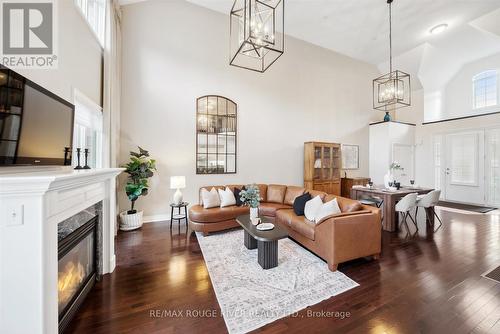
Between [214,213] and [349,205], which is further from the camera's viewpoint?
[214,213]

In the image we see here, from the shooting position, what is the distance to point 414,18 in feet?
16.4

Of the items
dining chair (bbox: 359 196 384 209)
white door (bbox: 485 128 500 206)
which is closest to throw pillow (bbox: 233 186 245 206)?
dining chair (bbox: 359 196 384 209)

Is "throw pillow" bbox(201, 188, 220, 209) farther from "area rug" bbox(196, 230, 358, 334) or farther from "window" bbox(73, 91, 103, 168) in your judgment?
"window" bbox(73, 91, 103, 168)

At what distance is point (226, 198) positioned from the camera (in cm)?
406

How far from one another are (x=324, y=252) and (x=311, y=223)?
491mm

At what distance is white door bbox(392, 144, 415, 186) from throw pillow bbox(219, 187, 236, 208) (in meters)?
5.99

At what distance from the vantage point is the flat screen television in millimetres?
1254

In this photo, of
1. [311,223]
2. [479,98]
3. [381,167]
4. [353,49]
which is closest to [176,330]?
[311,223]

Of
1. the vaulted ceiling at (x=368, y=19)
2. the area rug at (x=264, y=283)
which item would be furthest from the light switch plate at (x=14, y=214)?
the vaulted ceiling at (x=368, y=19)

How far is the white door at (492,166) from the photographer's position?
586cm

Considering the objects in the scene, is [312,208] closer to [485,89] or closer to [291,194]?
[291,194]

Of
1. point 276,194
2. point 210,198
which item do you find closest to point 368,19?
point 276,194

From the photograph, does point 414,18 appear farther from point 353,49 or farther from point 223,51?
point 223,51

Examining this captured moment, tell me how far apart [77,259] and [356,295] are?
273 cm
